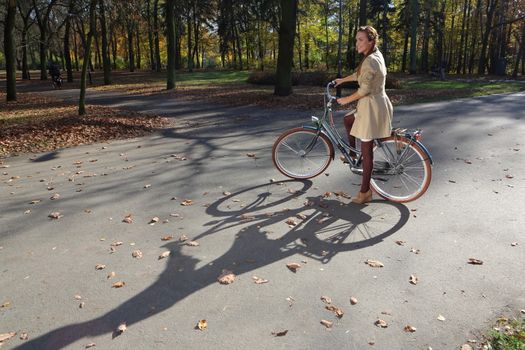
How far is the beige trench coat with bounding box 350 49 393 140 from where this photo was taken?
470 cm

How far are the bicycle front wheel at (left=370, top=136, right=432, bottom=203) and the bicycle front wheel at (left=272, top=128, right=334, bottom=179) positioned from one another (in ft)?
A: 2.80

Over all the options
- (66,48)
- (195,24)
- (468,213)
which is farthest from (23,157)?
(195,24)

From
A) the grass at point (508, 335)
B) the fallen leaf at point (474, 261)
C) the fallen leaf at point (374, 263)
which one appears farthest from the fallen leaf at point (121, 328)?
the fallen leaf at point (474, 261)

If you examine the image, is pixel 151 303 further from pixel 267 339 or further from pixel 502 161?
pixel 502 161

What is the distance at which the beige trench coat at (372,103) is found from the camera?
4.70 m

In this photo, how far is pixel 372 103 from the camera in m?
4.87

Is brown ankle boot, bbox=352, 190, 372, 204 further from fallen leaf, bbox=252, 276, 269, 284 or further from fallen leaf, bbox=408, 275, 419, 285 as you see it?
fallen leaf, bbox=252, 276, 269, 284

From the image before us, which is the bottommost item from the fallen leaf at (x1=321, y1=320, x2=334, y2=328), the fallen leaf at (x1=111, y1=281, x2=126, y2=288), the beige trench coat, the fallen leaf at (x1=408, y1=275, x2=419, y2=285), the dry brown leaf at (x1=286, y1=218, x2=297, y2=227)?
the fallen leaf at (x1=321, y1=320, x2=334, y2=328)

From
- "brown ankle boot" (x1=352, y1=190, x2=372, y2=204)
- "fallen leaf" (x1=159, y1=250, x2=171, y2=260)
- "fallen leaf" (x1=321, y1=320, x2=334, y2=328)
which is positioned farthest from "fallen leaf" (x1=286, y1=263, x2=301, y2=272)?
"brown ankle boot" (x1=352, y1=190, x2=372, y2=204)

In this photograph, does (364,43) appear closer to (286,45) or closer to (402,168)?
(402,168)

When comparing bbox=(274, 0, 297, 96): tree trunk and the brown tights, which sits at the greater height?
bbox=(274, 0, 297, 96): tree trunk

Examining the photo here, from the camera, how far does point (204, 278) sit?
359 centimetres

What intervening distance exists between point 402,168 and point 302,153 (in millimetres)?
1479

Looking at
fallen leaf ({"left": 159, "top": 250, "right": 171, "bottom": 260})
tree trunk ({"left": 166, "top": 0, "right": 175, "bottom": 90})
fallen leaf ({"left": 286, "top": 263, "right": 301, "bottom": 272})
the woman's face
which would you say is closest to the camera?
fallen leaf ({"left": 286, "top": 263, "right": 301, "bottom": 272})
